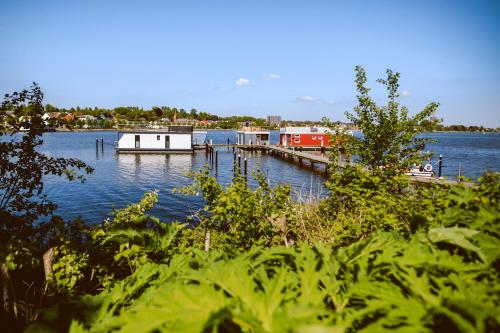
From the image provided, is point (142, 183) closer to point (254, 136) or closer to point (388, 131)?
point (388, 131)

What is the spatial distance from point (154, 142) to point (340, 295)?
53.8m

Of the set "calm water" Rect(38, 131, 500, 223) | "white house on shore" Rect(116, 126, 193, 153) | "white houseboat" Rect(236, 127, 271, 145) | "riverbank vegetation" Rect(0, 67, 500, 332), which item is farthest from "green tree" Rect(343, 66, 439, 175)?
"white houseboat" Rect(236, 127, 271, 145)

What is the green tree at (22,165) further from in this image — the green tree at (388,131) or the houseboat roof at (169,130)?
the houseboat roof at (169,130)

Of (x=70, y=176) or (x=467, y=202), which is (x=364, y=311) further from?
(x=70, y=176)

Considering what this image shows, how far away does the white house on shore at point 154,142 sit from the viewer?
5302 centimetres

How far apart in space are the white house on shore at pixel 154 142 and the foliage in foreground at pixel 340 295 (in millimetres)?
52096

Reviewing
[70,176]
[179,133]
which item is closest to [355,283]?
[70,176]

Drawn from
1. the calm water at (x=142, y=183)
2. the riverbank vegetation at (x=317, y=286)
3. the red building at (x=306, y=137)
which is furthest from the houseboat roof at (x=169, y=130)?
the riverbank vegetation at (x=317, y=286)

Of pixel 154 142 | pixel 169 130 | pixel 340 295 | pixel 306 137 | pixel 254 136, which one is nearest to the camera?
pixel 340 295

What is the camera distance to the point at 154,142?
175ft

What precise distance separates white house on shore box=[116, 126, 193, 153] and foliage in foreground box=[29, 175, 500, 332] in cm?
5210

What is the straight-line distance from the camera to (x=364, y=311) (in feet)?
5.97

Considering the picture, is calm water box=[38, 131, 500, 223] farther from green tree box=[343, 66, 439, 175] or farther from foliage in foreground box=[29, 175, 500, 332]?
foliage in foreground box=[29, 175, 500, 332]

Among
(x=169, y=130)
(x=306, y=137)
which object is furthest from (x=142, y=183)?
(x=306, y=137)
